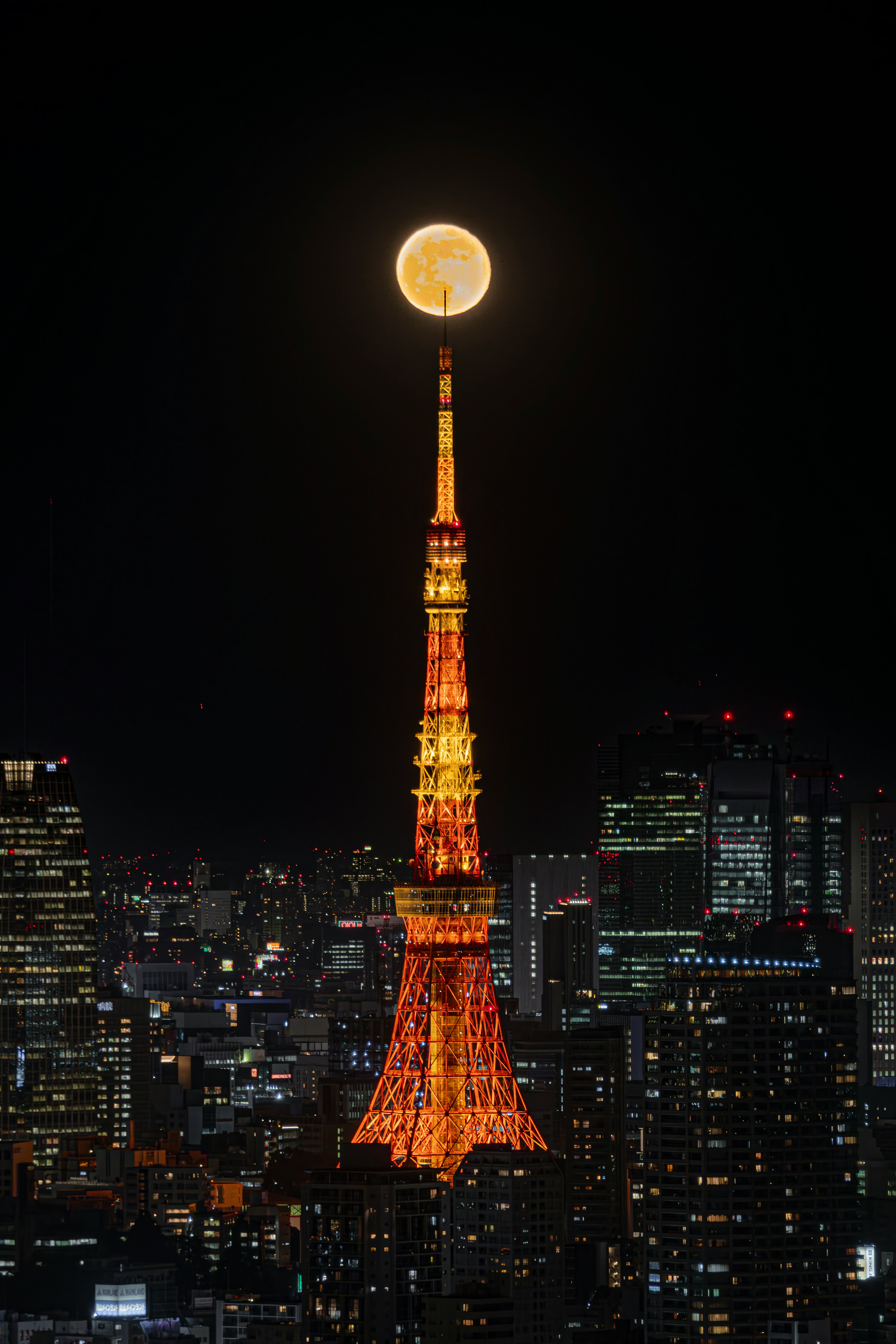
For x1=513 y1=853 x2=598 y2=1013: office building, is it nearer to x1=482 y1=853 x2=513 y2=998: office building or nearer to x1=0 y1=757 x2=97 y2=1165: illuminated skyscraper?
x1=482 y1=853 x2=513 y2=998: office building

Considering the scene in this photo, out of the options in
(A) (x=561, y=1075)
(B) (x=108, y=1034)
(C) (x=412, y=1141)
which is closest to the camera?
(C) (x=412, y=1141)

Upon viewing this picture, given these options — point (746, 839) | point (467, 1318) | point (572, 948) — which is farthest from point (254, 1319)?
point (572, 948)

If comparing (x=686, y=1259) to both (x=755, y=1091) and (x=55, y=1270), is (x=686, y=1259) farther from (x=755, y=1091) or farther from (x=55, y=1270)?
(x=55, y=1270)

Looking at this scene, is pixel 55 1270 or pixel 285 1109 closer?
pixel 55 1270

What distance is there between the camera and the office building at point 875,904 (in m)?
40.4

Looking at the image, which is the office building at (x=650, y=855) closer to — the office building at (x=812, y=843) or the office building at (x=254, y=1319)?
the office building at (x=812, y=843)

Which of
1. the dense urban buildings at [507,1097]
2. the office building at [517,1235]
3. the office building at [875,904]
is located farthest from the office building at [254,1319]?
the office building at [875,904]

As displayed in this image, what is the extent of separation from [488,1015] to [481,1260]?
13.9 feet

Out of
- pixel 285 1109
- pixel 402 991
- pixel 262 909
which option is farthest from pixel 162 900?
pixel 402 991

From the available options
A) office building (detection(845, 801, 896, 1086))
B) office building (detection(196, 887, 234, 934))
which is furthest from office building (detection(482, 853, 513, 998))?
office building (detection(196, 887, 234, 934))

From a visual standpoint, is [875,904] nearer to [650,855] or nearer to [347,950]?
[650,855]

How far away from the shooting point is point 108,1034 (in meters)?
42.6

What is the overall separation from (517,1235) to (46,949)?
17.1 meters

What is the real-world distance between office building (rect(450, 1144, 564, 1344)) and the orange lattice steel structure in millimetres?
1720
